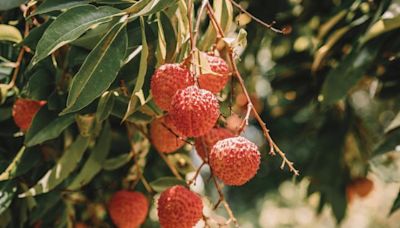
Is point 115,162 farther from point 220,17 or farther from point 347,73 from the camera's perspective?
point 347,73

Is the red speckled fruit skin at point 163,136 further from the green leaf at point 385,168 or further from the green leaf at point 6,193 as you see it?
the green leaf at point 385,168

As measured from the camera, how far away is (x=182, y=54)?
0.98 m

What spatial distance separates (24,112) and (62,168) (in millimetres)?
118

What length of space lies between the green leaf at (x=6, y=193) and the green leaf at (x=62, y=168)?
29 millimetres

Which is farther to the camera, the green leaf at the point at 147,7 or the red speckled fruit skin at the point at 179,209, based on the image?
the red speckled fruit skin at the point at 179,209

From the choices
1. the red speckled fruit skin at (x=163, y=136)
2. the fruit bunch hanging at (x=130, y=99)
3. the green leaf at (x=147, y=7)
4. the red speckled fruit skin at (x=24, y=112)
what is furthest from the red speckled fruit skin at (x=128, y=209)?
the green leaf at (x=147, y=7)

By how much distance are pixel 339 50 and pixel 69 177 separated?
704mm

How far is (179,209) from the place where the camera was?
3.15ft

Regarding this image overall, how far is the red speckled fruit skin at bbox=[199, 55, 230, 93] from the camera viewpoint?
0.95 m

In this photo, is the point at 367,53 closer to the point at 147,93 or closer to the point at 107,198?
the point at 147,93

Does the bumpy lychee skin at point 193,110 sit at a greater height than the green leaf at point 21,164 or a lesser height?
greater

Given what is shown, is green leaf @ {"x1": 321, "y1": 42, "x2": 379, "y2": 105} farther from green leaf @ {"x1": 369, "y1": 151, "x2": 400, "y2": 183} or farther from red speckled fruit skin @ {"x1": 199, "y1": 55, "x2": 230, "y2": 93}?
red speckled fruit skin @ {"x1": 199, "y1": 55, "x2": 230, "y2": 93}

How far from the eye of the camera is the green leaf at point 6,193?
1.10 meters

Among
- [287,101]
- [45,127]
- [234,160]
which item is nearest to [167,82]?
[234,160]
